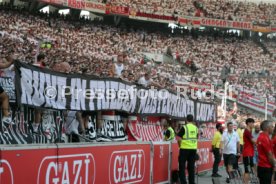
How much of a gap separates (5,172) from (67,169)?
1492 mm

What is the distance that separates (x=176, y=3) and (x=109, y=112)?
37.9m

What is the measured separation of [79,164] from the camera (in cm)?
774

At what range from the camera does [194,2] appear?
2007 inches

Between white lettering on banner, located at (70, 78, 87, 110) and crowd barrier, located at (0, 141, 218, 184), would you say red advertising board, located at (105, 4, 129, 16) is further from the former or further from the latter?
white lettering on banner, located at (70, 78, 87, 110)

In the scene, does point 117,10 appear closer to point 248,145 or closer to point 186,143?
point 248,145

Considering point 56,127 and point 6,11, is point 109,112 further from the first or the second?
point 6,11

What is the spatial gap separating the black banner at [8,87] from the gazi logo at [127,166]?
207 cm

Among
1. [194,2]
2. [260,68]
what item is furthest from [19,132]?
[194,2]

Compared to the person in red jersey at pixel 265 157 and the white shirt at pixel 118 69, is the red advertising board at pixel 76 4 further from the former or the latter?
the person in red jersey at pixel 265 157

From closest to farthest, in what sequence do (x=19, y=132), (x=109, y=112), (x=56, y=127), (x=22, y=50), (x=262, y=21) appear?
(x=19, y=132), (x=56, y=127), (x=109, y=112), (x=22, y=50), (x=262, y=21)

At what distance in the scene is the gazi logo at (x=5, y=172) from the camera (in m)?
5.90

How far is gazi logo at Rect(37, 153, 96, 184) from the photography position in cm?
681

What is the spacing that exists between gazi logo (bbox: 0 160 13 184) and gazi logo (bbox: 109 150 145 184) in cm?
307

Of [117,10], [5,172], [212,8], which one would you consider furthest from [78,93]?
[212,8]
